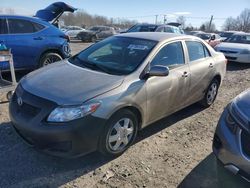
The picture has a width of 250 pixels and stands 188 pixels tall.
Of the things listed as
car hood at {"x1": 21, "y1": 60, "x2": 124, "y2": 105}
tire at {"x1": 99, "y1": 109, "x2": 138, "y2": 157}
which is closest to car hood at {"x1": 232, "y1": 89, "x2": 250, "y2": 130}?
tire at {"x1": 99, "y1": 109, "x2": 138, "y2": 157}

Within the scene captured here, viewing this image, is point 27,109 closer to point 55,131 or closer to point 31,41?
point 55,131

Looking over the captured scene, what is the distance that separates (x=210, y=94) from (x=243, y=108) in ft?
9.22

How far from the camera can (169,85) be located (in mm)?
4297

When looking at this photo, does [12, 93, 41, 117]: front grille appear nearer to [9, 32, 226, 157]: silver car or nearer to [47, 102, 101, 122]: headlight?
[9, 32, 226, 157]: silver car

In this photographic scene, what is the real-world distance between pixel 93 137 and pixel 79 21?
8259cm

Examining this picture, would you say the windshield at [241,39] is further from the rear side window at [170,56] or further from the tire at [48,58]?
the rear side window at [170,56]

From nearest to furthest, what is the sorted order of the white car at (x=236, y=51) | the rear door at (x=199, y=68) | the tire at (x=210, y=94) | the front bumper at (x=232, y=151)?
the front bumper at (x=232, y=151), the rear door at (x=199, y=68), the tire at (x=210, y=94), the white car at (x=236, y=51)

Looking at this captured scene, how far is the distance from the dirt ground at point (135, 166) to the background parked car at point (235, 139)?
0.22m

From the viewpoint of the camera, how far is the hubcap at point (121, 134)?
358 cm

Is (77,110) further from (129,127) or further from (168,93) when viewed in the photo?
(168,93)

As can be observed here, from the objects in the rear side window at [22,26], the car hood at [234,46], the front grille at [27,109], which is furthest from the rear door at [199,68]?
the car hood at [234,46]

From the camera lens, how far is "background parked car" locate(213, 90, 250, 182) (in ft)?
9.02

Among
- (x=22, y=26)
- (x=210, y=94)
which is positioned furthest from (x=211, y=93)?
(x=22, y=26)

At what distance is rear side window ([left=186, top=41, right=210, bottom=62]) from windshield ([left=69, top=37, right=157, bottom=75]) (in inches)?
37.2
